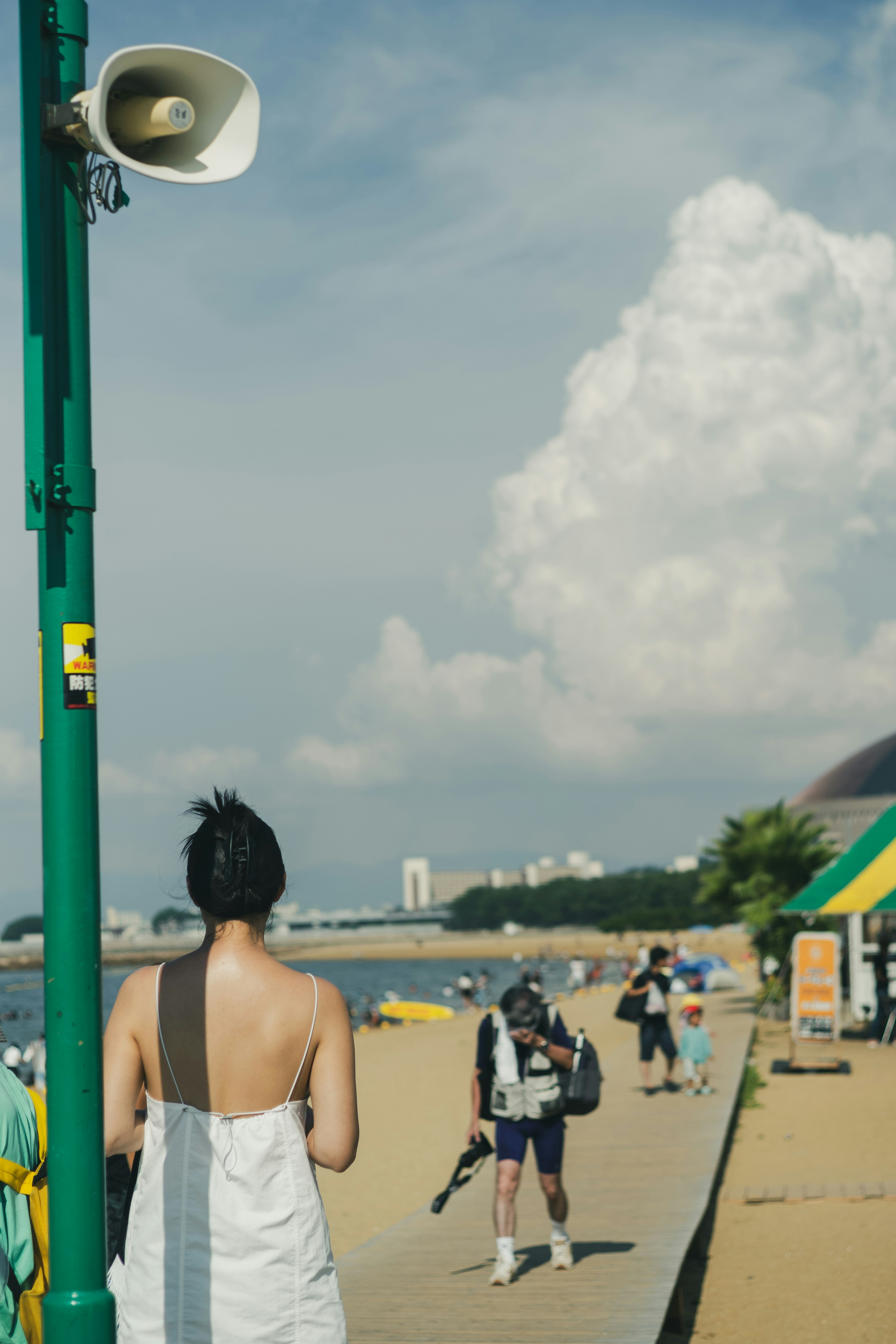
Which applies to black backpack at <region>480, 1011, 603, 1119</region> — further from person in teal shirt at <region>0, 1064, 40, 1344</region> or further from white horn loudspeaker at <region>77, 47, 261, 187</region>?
white horn loudspeaker at <region>77, 47, 261, 187</region>

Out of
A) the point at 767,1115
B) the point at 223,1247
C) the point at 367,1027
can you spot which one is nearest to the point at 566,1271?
the point at 223,1247

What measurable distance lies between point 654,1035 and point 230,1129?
42.4 feet

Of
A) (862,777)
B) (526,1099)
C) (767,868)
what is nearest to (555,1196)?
(526,1099)

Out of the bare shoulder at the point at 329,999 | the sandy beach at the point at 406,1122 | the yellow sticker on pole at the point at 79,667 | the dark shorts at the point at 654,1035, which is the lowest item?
the sandy beach at the point at 406,1122

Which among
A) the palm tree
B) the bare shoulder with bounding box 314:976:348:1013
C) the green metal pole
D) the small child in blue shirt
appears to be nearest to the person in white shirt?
the small child in blue shirt

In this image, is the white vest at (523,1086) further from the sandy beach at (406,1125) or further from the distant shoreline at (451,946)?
the distant shoreline at (451,946)

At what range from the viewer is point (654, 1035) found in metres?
15.0

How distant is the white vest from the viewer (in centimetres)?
691

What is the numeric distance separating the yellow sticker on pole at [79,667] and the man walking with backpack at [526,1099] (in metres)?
4.75

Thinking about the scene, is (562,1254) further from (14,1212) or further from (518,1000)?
(14,1212)

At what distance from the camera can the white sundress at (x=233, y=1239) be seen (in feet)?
8.93

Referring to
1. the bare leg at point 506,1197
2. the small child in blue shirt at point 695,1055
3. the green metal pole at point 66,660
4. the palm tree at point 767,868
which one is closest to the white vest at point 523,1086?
the bare leg at point 506,1197

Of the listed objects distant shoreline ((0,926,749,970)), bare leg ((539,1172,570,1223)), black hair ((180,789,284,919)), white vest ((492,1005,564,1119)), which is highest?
black hair ((180,789,284,919))

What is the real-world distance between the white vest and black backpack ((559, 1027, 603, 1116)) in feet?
0.13
